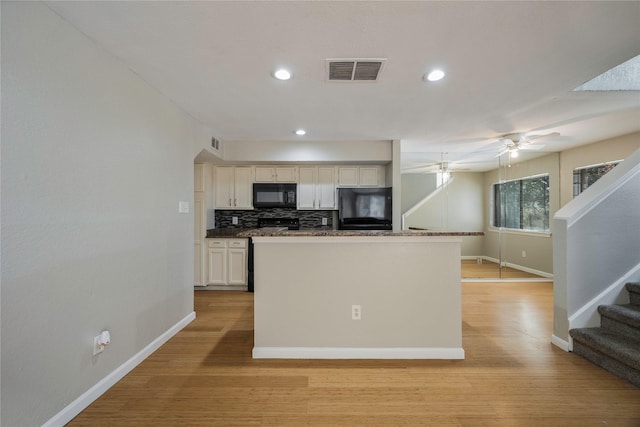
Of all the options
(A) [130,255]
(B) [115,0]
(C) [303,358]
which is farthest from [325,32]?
(C) [303,358]

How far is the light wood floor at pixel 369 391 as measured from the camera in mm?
1517

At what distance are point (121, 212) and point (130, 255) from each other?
0.34 metres

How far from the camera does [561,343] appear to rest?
7.49 feet

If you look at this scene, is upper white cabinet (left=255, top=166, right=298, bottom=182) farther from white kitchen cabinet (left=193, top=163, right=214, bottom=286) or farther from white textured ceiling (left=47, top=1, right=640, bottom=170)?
white textured ceiling (left=47, top=1, right=640, bottom=170)

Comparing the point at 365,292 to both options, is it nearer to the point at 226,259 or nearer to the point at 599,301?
the point at 599,301

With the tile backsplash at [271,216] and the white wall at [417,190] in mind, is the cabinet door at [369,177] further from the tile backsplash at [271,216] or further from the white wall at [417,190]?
the white wall at [417,190]

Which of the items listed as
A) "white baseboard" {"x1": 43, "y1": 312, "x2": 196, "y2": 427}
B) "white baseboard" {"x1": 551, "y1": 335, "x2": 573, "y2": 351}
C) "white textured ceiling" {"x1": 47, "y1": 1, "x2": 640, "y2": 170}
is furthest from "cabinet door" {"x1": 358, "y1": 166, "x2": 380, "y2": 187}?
"white baseboard" {"x1": 43, "y1": 312, "x2": 196, "y2": 427}

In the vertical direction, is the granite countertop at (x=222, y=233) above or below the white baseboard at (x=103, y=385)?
above

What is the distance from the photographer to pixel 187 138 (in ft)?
9.35

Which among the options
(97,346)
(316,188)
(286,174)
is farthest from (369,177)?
(97,346)

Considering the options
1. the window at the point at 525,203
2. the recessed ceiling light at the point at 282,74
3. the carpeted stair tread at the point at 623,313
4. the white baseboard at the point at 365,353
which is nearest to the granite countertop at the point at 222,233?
the white baseboard at the point at 365,353

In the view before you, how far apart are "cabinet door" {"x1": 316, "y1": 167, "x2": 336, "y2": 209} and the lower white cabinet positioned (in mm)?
1451

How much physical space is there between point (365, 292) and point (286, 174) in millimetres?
2759

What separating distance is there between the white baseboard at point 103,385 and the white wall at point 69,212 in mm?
33
